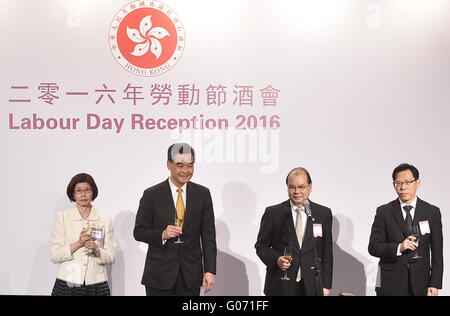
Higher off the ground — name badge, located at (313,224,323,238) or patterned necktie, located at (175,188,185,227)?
patterned necktie, located at (175,188,185,227)

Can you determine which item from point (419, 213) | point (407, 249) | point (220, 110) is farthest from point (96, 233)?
point (419, 213)

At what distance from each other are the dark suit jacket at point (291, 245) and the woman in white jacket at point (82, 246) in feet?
4.17

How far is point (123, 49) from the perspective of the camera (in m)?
6.24

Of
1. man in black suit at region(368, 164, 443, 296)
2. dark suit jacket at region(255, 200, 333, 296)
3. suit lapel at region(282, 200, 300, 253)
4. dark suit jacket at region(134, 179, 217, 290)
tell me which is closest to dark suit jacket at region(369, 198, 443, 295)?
man in black suit at region(368, 164, 443, 296)

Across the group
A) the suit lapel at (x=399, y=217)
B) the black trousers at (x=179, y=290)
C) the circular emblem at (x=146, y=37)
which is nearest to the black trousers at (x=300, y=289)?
the black trousers at (x=179, y=290)

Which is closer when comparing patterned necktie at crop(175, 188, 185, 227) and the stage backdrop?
patterned necktie at crop(175, 188, 185, 227)

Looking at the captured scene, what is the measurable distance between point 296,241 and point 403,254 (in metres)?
0.86

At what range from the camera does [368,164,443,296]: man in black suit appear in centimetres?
521

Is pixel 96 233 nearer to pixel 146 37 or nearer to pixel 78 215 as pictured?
pixel 78 215

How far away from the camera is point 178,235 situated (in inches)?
201

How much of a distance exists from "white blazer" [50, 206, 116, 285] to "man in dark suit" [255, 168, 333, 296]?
125 centimetres

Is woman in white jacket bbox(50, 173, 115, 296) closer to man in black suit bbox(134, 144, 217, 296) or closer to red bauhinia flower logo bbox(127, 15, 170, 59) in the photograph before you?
man in black suit bbox(134, 144, 217, 296)
